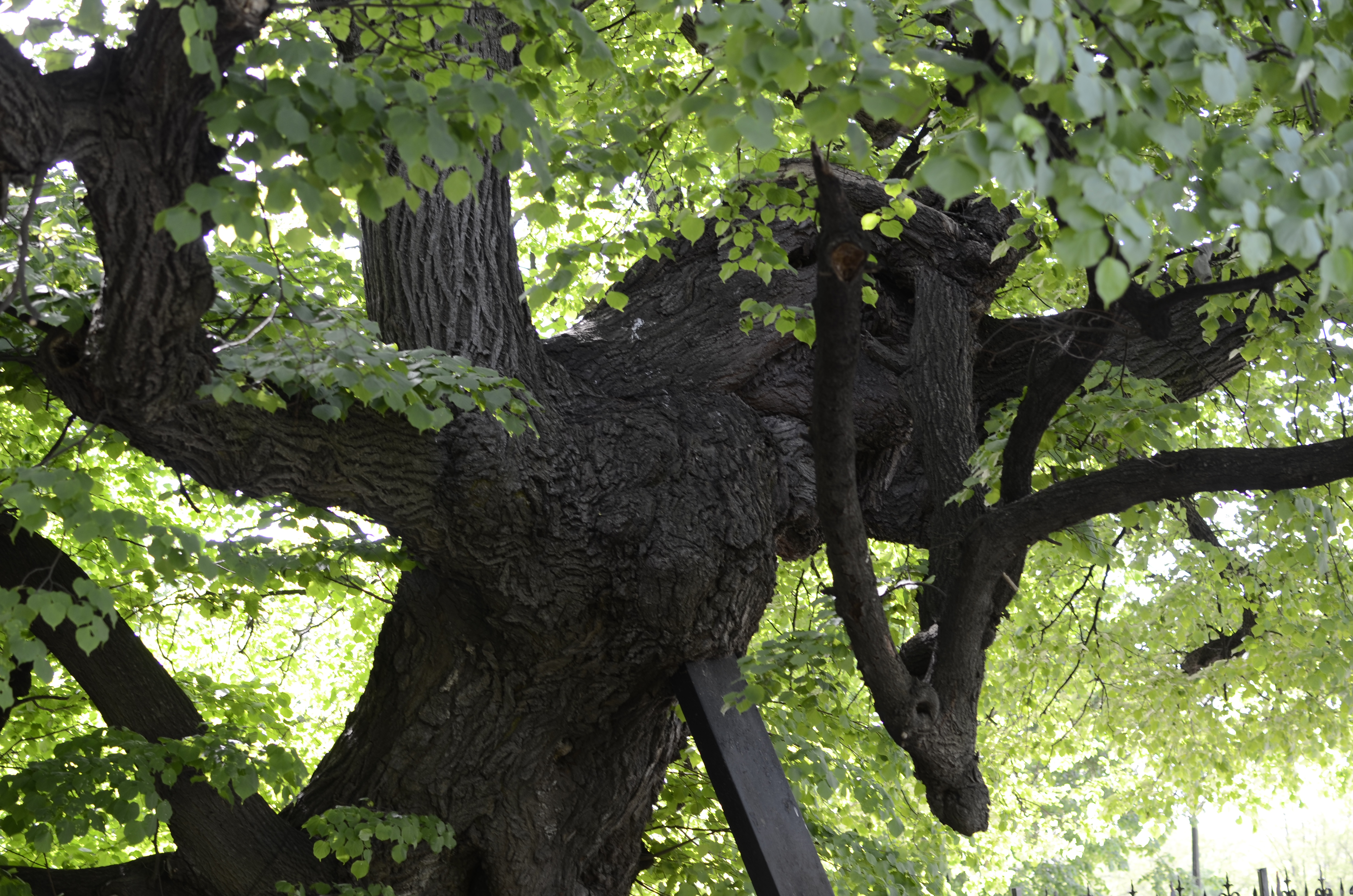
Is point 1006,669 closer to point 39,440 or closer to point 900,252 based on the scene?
point 900,252

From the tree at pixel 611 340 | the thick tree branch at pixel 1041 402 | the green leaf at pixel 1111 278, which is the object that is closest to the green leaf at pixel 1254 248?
the tree at pixel 611 340

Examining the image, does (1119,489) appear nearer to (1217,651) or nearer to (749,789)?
(749,789)

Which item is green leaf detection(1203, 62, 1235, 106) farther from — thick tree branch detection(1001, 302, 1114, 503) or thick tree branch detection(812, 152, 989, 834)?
thick tree branch detection(1001, 302, 1114, 503)

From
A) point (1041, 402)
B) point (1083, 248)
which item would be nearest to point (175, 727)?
point (1041, 402)

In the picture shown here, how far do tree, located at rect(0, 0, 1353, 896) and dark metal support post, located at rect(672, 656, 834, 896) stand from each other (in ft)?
0.47

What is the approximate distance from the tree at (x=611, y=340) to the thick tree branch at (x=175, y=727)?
15mm

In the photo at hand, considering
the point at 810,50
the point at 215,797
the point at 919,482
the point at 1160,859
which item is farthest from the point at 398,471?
the point at 1160,859

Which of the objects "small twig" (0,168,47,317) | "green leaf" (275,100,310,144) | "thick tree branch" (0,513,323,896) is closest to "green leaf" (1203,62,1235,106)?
"green leaf" (275,100,310,144)

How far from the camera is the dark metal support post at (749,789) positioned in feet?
12.4

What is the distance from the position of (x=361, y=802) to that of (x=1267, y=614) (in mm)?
5289

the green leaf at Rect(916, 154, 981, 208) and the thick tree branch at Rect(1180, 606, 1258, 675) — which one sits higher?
the thick tree branch at Rect(1180, 606, 1258, 675)

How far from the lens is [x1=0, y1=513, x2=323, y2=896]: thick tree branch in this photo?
11.7ft

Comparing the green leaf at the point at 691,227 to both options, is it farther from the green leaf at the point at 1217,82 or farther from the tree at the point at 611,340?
the green leaf at the point at 1217,82

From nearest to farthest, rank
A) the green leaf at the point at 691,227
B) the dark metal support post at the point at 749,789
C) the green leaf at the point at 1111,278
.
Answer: the green leaf at the point at 1111,278 → the green leaf at the point at 691,227 → the dark metal support post at the point at 749,789
